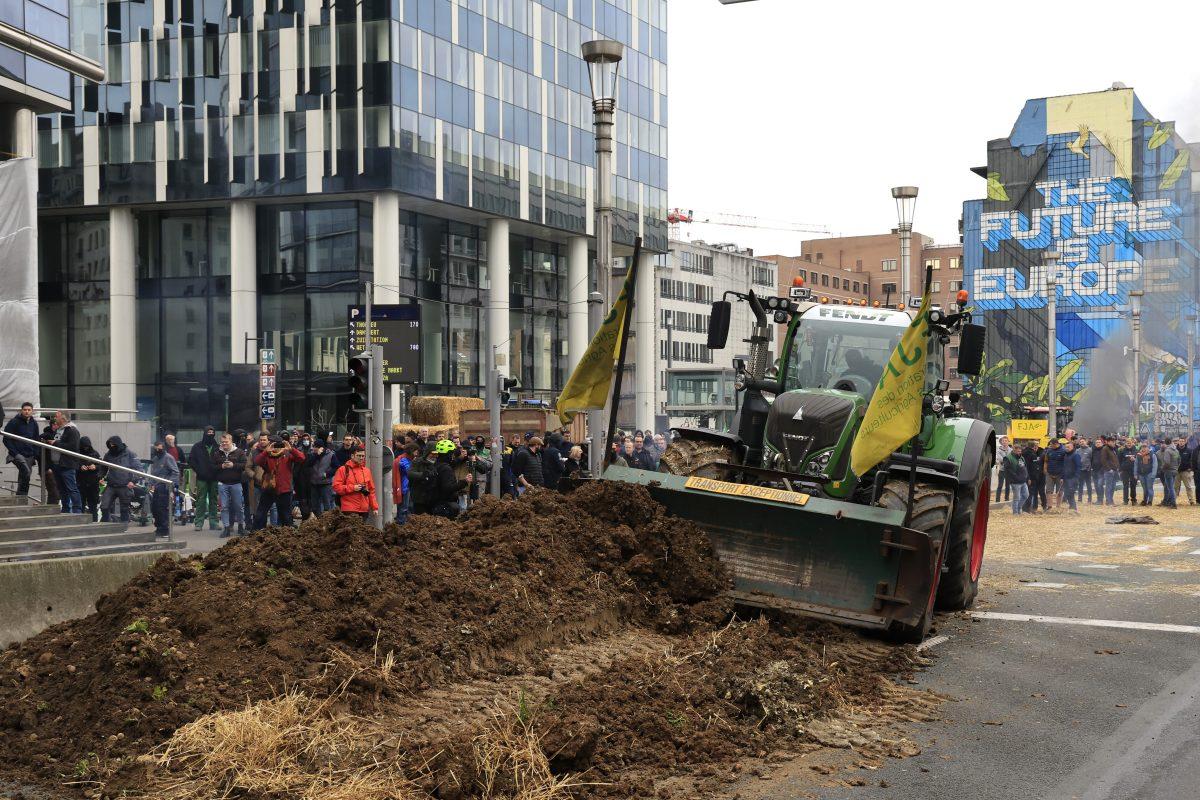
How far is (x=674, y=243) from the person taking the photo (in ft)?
367

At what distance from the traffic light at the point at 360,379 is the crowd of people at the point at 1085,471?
1814 centimetres

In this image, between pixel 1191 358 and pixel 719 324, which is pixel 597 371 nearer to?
pixel 719 324

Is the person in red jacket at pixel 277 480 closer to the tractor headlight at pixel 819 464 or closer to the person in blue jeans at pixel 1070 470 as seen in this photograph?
the tractor headlight at pixel 819 464

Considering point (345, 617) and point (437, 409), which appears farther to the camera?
point (437, 409)

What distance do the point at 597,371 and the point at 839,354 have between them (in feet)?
8.19

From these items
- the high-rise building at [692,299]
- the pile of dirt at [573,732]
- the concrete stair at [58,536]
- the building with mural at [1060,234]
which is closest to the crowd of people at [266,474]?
the concrete stair at [58,536]

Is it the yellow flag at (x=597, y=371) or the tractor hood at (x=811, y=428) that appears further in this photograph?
the yellow flag at (x=597, y=371)

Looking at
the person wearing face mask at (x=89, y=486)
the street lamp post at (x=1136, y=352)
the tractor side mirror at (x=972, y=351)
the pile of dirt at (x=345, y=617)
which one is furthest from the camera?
the street lamp post at (x=1136, y=352)

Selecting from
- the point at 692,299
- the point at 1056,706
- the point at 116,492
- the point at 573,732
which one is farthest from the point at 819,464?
the point at 692,299

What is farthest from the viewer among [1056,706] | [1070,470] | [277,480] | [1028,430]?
[1028,430]

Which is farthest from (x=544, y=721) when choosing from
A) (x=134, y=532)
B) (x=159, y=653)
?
(x=134, y=532)

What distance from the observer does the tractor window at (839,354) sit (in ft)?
41.5

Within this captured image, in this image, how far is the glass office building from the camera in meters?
43.9

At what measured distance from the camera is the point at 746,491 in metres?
10.7
